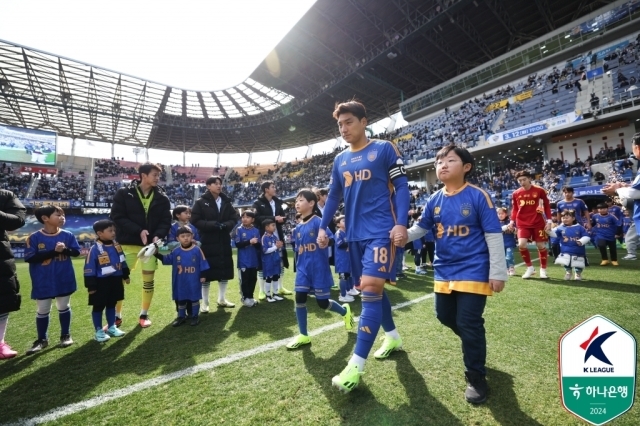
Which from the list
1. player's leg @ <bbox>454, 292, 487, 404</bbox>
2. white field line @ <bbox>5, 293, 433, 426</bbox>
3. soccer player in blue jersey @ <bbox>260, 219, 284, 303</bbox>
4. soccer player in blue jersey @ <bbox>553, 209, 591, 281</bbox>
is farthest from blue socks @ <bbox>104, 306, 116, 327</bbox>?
soccer player in blue jersey @ <bbox>553, 209, 591, 281</bbox>

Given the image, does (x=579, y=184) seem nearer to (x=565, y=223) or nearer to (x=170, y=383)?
(x=565, y=223)

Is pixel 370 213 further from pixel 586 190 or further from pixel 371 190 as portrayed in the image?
pixel 586 190

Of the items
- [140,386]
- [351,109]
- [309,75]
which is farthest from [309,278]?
[309,75]

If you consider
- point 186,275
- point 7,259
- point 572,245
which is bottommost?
point 572,245

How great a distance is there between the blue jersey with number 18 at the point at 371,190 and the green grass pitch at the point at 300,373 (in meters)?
1.15

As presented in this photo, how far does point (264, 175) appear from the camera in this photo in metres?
50.5

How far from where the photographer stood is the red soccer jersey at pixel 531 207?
5993 mm

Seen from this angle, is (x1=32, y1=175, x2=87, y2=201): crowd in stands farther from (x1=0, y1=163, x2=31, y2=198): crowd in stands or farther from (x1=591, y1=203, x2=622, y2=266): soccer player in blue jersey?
(x1=591, y1=203, x2=622, y2=266): soccer player in blue jersey

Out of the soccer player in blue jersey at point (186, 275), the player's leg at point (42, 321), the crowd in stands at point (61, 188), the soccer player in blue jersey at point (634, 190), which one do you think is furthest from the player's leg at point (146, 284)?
the crowd in stands at point (61, 188)

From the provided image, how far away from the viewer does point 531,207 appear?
609cm

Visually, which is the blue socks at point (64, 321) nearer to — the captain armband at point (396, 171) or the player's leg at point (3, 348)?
the player's leg at point (3, 348)

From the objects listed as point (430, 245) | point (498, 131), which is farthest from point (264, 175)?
point (430, 245)

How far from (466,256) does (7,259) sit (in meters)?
4.40

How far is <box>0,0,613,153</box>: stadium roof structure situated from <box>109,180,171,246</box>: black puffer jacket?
26563 mm
